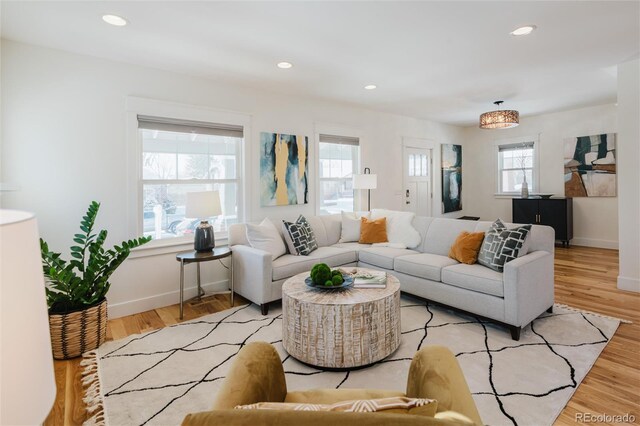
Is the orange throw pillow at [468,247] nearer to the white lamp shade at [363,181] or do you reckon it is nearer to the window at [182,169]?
the white lamp shade at [363,181]

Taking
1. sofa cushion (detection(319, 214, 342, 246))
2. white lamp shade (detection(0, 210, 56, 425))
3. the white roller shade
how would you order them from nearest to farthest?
white lamp shade (detection(0, 210, 56, 425)) → the white roller shade → sofa cushion (detection(319, 214, 342, 246))

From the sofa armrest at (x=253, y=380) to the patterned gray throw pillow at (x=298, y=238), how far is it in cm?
240

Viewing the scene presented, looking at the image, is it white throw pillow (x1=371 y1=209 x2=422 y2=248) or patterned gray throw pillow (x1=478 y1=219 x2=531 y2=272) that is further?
white throw pillow (x1=371 y1=209 x2=422 y2=248)

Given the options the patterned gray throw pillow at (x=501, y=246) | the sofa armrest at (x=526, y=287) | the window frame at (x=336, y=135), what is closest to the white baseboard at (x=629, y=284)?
the sofa armrest at (x=526, y=287)

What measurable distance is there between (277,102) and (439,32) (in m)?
2.26

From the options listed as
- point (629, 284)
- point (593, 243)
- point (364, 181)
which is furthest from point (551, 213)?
point (364, 181)

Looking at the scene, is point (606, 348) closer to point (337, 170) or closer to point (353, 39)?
point (353, 39)

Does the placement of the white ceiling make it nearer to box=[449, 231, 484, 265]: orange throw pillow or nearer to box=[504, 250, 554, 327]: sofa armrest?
box=[449, 231, 484, 265]: orange throw pillow

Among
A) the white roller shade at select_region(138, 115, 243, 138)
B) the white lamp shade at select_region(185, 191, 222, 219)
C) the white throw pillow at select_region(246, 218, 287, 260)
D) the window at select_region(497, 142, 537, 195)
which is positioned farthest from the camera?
the window at select_region(497, 142, 537, 195)

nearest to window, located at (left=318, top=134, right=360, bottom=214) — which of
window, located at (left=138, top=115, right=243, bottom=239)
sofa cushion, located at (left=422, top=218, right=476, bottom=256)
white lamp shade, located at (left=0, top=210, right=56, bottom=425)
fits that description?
window, located at (left=138, top=115, right=243, bottom=239)

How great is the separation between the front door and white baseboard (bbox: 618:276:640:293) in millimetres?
3185

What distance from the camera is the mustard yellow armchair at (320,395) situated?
0.62 metres

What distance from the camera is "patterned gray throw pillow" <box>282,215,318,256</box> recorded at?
372 centimetres

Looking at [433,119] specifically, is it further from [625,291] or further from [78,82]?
[78,82]
